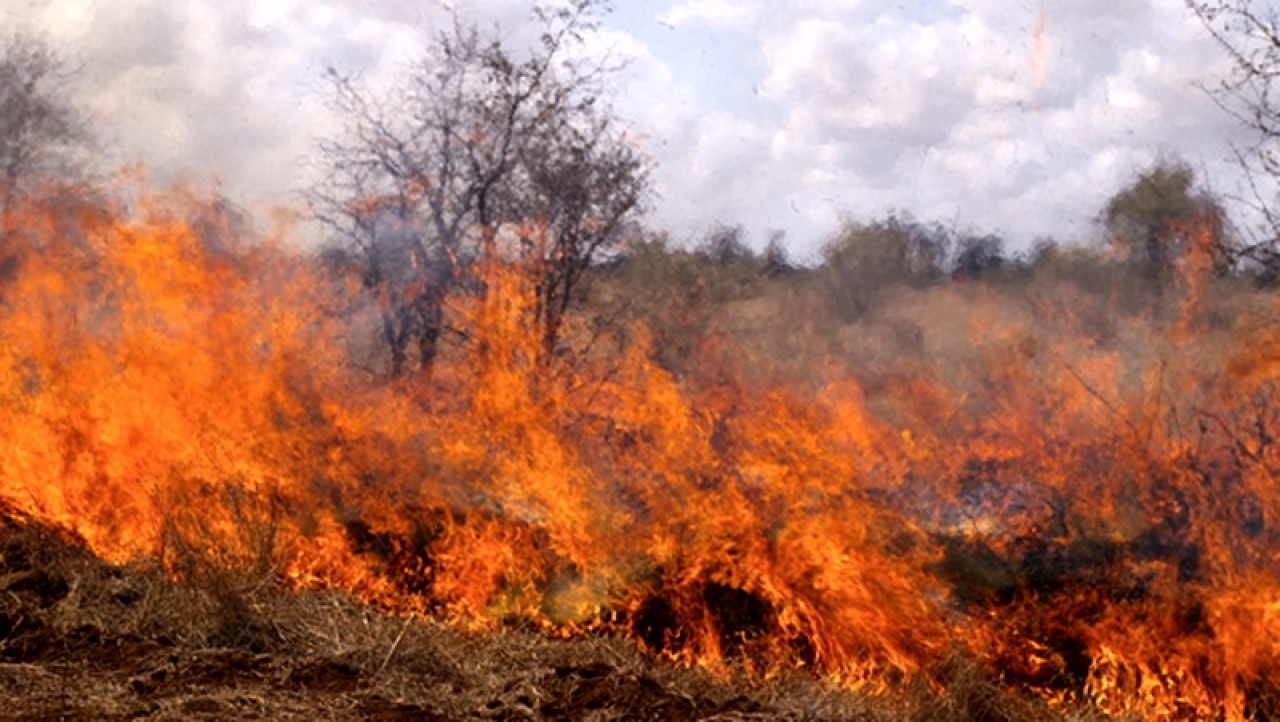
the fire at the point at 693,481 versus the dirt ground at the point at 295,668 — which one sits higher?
the fire at the point at 693,481

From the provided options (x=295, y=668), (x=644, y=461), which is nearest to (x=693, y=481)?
(x=644, y=461)

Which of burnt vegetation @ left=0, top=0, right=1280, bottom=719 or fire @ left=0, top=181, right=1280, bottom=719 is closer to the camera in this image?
burnt vegetation @ left=0, top=0, right=1280, bottom=719

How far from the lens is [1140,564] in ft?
32.1

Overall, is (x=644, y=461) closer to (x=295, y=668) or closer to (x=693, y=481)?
(x=693, y=481)

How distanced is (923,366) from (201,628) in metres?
6.61

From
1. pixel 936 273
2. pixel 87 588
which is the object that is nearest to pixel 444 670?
pixel 87 588

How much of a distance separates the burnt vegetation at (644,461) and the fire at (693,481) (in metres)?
0.03

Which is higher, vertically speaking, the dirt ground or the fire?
the fire

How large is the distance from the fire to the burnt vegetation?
0.03m

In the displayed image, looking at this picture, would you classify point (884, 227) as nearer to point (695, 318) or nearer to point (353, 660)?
point (695, 318)

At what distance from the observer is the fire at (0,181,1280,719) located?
9.38 m

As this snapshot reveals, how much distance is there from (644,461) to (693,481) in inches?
22.8

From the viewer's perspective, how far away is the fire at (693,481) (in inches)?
369

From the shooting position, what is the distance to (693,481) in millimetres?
10586
